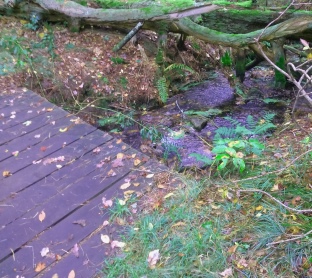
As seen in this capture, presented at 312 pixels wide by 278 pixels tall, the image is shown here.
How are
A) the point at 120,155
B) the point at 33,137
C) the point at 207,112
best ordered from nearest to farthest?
the point at 120,155, the point at 33,137, the point at 207,112

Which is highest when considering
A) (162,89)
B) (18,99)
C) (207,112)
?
(18,99)

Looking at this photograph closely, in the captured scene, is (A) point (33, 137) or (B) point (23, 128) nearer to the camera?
(A) point (33, 137)

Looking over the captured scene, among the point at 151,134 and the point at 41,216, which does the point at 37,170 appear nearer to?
the point at 41,216

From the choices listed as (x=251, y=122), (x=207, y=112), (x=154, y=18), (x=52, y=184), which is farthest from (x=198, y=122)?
(x=52, y=184)

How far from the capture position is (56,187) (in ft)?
11.2

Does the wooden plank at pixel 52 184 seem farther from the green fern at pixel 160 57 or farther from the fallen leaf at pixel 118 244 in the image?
the green fern at pixel 160 57

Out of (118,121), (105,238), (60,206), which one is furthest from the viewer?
(118,121)

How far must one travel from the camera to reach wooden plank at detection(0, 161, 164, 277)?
2596mm

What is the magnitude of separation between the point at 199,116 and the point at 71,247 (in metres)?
3.97

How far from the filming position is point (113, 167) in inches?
146

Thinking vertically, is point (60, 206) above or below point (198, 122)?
above

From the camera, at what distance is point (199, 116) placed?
618 cm

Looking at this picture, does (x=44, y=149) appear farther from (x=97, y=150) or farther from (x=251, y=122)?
(x=251, y=122)

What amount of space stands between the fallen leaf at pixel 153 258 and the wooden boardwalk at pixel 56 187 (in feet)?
1.23
